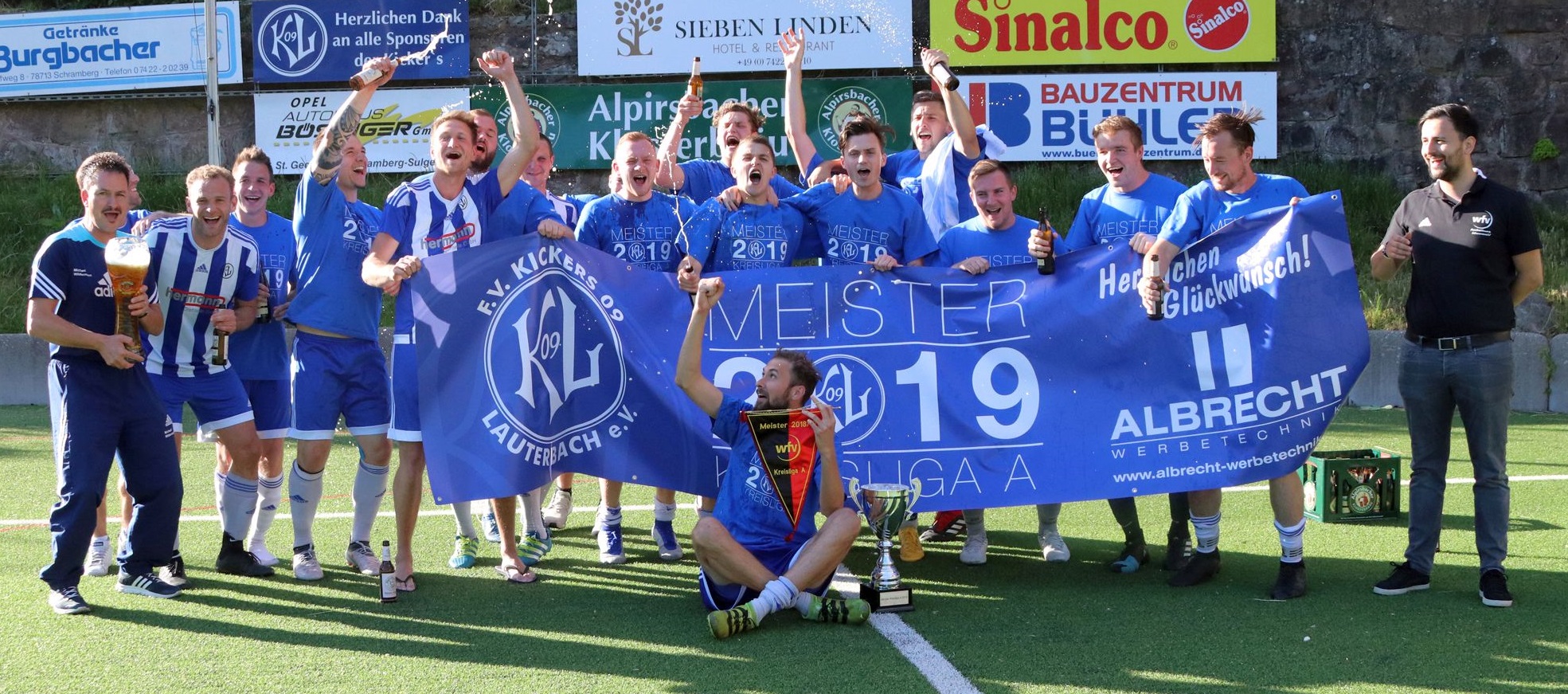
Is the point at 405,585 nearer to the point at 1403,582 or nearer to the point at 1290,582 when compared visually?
the point at 1290,582

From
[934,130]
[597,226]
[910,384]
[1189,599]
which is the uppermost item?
[934,130]

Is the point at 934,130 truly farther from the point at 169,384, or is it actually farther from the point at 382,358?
the point at 169,384

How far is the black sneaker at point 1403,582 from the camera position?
5637 mm

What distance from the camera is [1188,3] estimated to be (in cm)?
1552

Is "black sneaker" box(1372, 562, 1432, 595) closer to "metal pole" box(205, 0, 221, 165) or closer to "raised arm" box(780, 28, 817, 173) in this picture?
"raised arm" box(780, 28, 817, 173)

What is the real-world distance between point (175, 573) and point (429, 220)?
1.91 metres

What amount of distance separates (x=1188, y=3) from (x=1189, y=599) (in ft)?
37.4

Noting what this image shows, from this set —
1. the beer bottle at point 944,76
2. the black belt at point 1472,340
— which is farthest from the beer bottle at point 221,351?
the black belt at point 1472,340

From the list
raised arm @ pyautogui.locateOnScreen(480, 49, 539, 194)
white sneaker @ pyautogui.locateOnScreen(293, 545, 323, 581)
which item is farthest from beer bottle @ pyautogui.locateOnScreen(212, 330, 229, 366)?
raised arm @ pyautogui.locateOnScreen(480, 49, 539, 194)

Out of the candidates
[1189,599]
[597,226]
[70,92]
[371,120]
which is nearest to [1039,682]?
[1189,599]

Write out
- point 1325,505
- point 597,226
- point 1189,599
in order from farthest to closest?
1. point 1325,505
2. point 597,226
3. point 1189,599

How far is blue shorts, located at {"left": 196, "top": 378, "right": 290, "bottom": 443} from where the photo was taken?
21.0 feet

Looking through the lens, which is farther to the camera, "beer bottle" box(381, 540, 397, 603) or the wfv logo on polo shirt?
"beer bottle" box(381, 540, 397, 603)

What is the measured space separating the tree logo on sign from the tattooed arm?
989 cm
